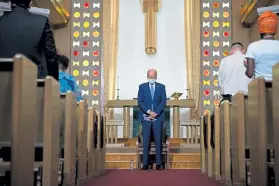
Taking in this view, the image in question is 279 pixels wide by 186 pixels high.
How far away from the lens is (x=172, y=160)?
828cm

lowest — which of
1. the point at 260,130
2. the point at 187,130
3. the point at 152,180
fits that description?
the point at 152,180

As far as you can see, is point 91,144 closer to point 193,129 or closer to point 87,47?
point 193,129

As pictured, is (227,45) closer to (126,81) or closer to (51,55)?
(126,81)

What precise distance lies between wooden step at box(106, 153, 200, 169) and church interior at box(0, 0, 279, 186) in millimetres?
17

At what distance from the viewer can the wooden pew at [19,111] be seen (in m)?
2.53

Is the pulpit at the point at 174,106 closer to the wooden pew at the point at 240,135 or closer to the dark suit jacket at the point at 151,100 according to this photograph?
the dark suit jacket at the point at 151,100

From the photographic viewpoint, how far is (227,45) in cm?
1124

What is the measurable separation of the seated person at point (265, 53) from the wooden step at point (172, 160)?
13.9 feet

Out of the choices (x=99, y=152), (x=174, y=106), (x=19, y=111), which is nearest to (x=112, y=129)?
(x=174, y=106)

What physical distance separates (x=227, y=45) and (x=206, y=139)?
5511 mm

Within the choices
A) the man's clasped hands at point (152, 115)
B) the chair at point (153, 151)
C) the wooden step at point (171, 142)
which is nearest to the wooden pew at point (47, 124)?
the man's clasped hands at point (152, 115)

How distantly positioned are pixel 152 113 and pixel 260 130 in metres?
4.07

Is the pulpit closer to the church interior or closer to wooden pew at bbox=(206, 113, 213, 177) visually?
the church interior

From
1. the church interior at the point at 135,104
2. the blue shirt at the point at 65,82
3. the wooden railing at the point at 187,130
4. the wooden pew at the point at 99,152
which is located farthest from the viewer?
the wooden railing at the point at 187,130
